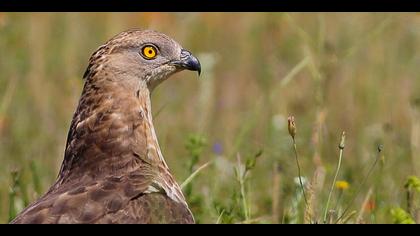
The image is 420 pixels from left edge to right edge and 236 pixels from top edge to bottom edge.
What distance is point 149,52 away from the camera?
5.56 m

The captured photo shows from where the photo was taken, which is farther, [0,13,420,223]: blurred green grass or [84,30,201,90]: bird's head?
[0,13,420,223]: blurred green grass

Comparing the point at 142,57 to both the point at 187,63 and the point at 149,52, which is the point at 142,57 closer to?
the point at 149,52

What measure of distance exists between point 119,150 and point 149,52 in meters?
0.79

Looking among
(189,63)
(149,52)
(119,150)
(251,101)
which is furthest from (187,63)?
(251,101)

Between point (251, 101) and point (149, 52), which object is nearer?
point (149, 52)

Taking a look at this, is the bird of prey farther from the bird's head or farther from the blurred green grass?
the blurred green grass

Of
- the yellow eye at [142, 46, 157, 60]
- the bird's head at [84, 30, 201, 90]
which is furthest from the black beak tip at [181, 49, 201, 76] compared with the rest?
the yellow eye at [142, 46, 157, 60]

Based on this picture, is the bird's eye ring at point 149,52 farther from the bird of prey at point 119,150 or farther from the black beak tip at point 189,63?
the black beak tip at point 189,63

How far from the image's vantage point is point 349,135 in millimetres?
8617

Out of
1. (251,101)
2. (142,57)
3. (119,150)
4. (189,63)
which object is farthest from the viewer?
(251,101)

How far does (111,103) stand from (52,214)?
105cm

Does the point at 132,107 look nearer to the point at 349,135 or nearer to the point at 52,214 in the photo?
the point at 52,214

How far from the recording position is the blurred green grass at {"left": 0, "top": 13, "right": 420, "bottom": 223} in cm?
655
